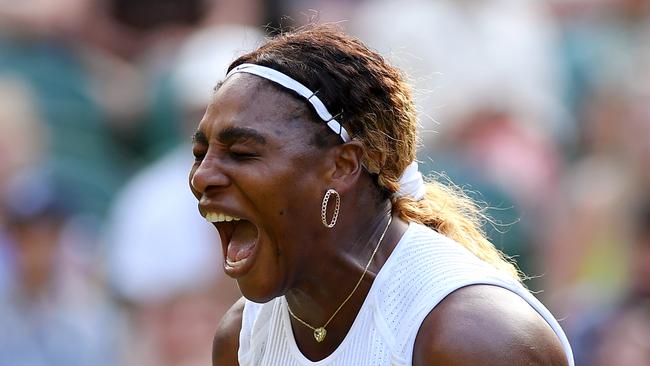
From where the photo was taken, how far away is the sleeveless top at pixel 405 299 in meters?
3.20

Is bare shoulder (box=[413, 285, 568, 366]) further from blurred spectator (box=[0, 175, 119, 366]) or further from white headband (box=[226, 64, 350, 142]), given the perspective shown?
blurred spectator (box=[0, 175, 119, 366])

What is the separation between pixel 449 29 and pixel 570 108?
95 centimetres

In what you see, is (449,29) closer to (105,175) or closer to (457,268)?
(105,175)

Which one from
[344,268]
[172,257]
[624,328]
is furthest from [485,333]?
[172,257]

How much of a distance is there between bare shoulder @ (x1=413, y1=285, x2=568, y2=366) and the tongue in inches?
18.0

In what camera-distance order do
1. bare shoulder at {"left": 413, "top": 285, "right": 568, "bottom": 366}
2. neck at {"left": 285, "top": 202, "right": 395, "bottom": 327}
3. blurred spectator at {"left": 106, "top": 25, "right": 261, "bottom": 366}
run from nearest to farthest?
bare shoulder at {"left": 413, "top": 285, "right": 568, "bottom": 366}, neck at {"left": 285, "top": 202, "right": 395, "bottom": 327}, blurred spectator at {"left": 106, "top": 25, "right": 261, "bottom": 366}

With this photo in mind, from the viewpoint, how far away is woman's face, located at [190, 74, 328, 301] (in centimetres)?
322

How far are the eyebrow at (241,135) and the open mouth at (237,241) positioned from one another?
0.60 ft

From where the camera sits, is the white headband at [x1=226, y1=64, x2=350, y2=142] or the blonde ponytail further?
the blonde ponytail

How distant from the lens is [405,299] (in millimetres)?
3281

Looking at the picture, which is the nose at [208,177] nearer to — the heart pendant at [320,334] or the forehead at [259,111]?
the forehead at [259,111]

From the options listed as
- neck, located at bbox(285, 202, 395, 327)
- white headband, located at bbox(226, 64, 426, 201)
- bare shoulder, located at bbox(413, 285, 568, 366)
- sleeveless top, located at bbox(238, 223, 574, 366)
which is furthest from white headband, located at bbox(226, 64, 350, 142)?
bare shoulder, located at bbox(413, 285, 568, 366)

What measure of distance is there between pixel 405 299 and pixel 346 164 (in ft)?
1.17

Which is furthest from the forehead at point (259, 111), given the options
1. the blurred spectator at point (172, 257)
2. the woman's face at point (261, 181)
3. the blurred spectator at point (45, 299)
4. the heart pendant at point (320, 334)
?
the blurred spectator at point (45, 299)
